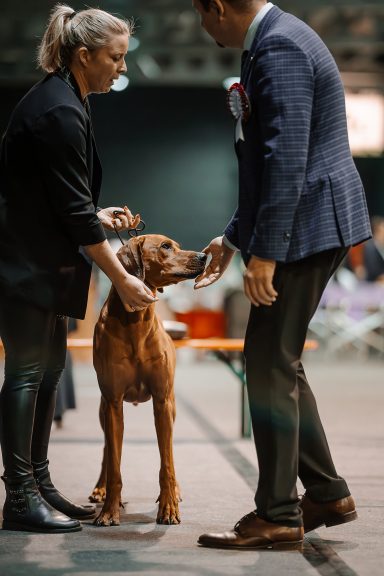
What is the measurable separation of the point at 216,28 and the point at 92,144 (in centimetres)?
55

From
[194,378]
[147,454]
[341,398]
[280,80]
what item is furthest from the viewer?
[194,378]

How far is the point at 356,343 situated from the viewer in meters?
11.1

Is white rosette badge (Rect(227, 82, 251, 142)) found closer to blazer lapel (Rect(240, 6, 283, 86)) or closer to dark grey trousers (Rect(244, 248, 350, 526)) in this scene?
blazer lapel (Rect(240, 6, 283, 86))

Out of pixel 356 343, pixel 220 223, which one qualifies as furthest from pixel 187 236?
pixel 356 343

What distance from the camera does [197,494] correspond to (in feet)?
11.2

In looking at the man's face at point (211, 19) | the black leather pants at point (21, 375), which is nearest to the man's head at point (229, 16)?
the man's face at point (211, 19)

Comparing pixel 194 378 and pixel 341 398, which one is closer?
pixel 341 398

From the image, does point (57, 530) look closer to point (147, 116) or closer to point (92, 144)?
point (92, 144)

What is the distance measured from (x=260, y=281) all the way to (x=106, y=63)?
33.3 inches

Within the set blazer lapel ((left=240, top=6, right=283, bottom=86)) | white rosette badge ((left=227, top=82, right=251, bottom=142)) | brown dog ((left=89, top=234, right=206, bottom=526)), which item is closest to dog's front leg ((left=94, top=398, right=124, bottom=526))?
brown dog ((left=89, top=234, right=206, bottom=526))

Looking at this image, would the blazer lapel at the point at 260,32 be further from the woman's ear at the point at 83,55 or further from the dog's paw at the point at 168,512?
the dog's paw at the point at 168,512

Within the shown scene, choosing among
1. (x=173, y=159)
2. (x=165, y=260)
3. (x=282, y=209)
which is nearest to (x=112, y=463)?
(x=165, y=260)

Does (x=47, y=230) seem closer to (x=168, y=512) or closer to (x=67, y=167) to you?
(x=67, y=167)

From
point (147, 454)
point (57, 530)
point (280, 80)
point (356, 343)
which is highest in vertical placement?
point (280, 80)
